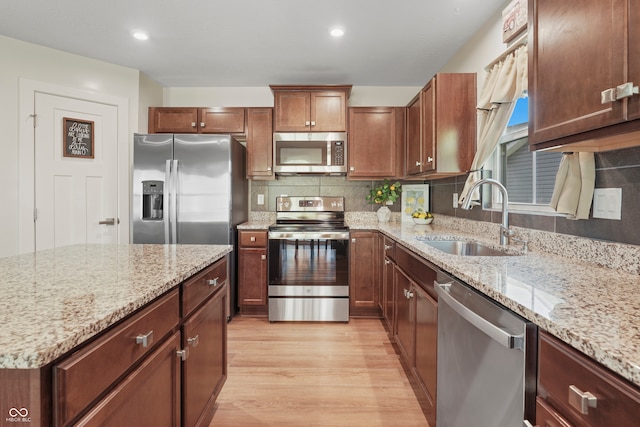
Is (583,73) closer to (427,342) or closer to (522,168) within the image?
(522,168)

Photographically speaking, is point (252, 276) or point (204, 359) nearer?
point (204, 359)

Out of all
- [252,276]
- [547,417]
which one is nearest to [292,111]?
[252,276]

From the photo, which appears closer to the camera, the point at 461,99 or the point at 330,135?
the point at 461,99

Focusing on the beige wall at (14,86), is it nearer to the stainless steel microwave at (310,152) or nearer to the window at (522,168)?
the stainless steel microwave at (310,152)

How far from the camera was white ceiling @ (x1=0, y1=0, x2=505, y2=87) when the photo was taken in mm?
2271

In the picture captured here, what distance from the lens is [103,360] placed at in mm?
767

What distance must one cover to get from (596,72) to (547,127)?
244 mm

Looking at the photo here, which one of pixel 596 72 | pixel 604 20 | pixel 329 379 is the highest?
pixel 604 20

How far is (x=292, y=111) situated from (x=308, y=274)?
65.2 inches

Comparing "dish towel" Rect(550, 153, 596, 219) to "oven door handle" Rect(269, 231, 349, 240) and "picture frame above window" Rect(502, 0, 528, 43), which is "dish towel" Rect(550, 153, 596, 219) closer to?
"picture frame above window" Rect(502, 0, 528, 43)

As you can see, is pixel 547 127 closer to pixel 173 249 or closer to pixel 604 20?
pixel 604 20

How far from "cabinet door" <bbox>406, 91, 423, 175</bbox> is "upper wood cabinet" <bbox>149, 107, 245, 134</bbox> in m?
1.87

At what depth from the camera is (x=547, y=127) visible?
1211mm

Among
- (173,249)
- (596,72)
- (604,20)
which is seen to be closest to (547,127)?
(596,72)
